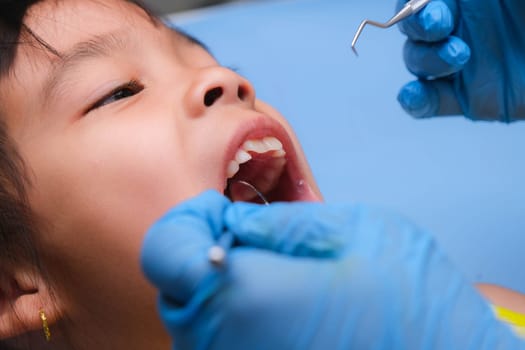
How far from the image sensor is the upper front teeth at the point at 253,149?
34.1 inches

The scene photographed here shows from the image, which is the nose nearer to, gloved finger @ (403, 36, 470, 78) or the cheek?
the cheek

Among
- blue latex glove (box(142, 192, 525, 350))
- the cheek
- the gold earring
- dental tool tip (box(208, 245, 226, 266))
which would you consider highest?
dental tool tip (box(208, 245, 226, 266))

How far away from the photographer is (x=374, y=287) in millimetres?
578

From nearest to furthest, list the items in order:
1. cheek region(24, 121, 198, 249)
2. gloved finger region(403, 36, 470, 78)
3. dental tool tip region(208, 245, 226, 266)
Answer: dental tool tip region(208, 245, 226, 266)
cheek region(24, 121, 198, 249)
gloved finger region(403, 36, 470, 78)

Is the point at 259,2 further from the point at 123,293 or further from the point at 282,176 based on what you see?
the point at 123,293

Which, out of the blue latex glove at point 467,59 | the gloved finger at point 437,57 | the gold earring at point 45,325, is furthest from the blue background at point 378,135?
the gold earring at point 45,325

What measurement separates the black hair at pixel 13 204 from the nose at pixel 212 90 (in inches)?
8.1

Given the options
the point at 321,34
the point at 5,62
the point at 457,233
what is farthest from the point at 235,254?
the point at 321,34

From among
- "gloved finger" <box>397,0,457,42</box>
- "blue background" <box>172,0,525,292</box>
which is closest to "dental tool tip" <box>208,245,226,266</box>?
"gloved finger" <box>397,0,457,42</box>

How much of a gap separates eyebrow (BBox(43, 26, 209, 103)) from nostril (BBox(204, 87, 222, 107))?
0.45 ft

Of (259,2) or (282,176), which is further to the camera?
(259,2)

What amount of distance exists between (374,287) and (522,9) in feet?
2.38

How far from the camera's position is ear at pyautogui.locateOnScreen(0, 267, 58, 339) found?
2.96 ft

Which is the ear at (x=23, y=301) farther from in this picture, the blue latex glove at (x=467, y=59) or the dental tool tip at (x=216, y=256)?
the blue latex glove at (x=467, y=59)
